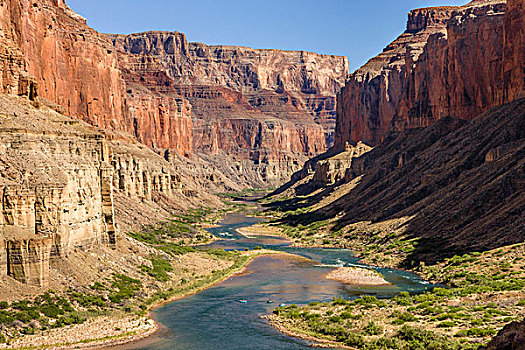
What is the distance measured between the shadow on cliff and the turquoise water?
423 inches

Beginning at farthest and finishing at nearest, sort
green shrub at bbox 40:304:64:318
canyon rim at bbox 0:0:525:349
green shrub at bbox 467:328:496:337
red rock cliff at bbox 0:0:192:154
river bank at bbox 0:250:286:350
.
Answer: red rock cliff at bbox 0:0:192:154
canyon rim at bbox 0:0:525:349
green shrub at bbox 40:304:64:318
river bank at bbox 0:250:286:350
green shrub at bbox 467:328:496:337

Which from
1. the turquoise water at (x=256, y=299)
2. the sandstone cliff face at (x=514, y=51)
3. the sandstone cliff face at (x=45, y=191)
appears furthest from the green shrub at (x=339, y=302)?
the sandstone cliff face at (x=514, y=51)

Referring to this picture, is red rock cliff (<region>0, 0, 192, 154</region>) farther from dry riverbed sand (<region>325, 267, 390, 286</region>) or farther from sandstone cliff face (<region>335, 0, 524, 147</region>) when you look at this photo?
sandstone cliff face (<region>335, 0, 524, 147</region>)

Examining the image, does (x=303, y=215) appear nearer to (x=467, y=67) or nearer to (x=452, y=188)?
(x=467, y=67)

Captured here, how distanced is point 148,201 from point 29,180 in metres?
93.3

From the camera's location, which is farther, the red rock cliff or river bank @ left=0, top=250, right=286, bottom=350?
the red rock cliff

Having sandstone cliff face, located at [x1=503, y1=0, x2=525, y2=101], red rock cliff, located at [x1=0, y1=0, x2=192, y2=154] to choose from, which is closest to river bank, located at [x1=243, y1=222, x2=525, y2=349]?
sandstone cliff face, located at [x1=503, y1=0, x2=525, y2=101]

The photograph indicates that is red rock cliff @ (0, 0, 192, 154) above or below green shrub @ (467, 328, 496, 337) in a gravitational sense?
above

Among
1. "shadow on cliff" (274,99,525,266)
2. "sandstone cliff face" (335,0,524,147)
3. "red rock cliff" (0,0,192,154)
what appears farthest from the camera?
"sandstone cliff face" (335,0,524,147)

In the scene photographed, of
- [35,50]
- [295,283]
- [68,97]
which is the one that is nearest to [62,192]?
[295,283]

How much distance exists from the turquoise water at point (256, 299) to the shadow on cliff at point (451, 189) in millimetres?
10732

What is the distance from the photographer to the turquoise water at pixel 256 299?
55.1m

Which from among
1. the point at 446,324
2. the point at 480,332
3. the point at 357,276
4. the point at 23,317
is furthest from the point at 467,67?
the point at 23,317

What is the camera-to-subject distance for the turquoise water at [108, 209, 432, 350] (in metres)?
55.1
